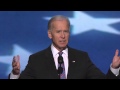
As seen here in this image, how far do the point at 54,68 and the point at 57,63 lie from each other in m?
0.06

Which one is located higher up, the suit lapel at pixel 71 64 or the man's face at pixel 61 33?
the man's face at pixel 61 33

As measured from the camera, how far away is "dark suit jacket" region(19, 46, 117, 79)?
2568mm

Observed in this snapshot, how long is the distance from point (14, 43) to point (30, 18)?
12.1 inches

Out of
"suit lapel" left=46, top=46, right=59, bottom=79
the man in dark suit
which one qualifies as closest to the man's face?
the man in dark suit

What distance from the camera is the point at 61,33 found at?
2598mm

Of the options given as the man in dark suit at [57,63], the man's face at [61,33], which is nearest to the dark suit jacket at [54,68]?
the man in dark suit at [57,63]

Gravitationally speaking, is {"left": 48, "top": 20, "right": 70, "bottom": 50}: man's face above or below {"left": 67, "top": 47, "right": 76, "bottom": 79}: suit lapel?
above

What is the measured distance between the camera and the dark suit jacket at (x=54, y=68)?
101 inches

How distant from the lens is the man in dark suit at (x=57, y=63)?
2.56 m

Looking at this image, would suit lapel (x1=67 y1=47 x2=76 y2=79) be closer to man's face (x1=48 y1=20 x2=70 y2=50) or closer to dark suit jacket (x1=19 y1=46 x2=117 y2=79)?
dark suit jacket (x1=19 y1=46 x2=117 y2=79)

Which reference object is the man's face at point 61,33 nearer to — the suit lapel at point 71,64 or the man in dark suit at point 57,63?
the man in dark suit at point 57,63

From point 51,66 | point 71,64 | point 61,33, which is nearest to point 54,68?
point 51,66

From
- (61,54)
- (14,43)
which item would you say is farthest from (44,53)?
(14,43)
